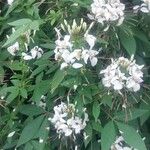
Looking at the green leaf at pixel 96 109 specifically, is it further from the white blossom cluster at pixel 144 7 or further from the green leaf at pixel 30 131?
the white blossom cluster at pixel 144 7

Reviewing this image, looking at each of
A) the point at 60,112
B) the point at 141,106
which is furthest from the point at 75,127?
the point at 141,106

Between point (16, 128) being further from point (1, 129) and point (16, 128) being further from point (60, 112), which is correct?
point (60, 112)

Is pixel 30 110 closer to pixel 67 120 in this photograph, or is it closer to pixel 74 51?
pixel 67 120

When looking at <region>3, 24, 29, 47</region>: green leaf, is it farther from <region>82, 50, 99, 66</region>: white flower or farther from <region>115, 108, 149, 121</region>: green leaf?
<region>115, 108, 149, 121</region>: green leaf

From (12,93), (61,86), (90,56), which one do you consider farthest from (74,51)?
(12,93)

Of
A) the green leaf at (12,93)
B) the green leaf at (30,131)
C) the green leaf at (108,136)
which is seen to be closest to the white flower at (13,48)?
the green leaf at (12,93)
